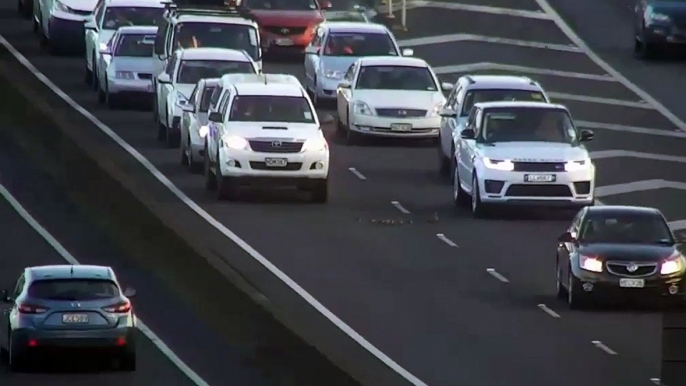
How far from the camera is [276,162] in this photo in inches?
1485

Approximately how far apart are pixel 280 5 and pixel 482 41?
463cm

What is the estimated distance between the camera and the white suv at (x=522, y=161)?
1448 inches

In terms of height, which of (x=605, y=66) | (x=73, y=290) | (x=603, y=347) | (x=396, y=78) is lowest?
(x=605, y=66)

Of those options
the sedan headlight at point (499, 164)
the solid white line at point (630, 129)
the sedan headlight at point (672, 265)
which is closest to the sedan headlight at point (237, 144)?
the sedan headlight at point (499, 164)

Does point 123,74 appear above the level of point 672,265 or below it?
below

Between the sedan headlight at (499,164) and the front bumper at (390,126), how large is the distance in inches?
267

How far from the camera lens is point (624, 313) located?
29750mm

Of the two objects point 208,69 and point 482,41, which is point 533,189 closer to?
point 208,69

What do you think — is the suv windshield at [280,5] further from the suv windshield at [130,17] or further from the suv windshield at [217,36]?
the suv windshield at [217,36]

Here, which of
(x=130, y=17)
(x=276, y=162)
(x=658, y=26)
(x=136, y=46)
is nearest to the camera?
(x=276, y=162)

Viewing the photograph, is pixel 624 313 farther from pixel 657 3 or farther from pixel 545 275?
pixel 657 3

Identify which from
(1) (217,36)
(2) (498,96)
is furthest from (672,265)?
(1) (217,36)

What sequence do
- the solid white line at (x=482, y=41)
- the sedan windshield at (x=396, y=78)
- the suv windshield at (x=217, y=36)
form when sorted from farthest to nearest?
the solid white line at (x=482, y=41) < the suv windshield at (x=217, y=36) < the sedan windshield at (x=396, y=78)

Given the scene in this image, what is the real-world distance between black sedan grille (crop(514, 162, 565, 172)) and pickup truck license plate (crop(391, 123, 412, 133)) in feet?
23.6
